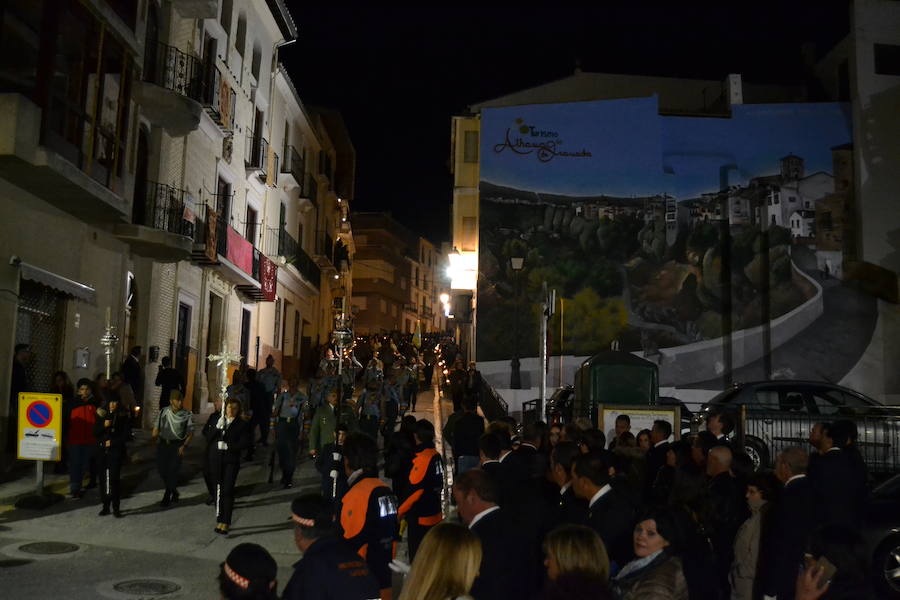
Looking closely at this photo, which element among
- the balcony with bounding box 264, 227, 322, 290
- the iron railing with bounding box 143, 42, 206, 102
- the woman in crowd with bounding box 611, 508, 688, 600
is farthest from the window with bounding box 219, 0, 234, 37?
the woman in crowd with bounding box 611, 508, 688, 600

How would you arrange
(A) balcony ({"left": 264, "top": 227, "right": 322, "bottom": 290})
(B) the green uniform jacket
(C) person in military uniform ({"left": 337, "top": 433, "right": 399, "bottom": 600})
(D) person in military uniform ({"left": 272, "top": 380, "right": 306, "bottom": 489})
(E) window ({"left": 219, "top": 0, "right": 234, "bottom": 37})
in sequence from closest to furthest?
(C) person in military uniform ({"left": 337, "top": 433, "right": 399, "bottom": 600}) → (B) the green uniform jacket → (D) person in military uniform ({"left": 272, "top": 380, "right": 306, "bottom": 489}) → (E) window ({"left": 219, "top": 0, "right": 234, "bottom": 37}) → (A) balcony ({"left": 264, "top": 227, "right": 322, "bottom": 290})

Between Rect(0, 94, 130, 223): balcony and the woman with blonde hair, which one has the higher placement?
Rect(0, 94, 130, 223): balcony

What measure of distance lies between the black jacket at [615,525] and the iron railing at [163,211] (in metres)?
17.4

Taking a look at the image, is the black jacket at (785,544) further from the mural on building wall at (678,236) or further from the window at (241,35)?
the mural on building wall at (678,236)

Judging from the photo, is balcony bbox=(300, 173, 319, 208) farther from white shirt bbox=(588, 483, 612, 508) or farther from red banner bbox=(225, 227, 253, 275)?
white shirt bbox=(588, 483, 612, 508)

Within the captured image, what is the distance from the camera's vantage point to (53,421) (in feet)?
40.1

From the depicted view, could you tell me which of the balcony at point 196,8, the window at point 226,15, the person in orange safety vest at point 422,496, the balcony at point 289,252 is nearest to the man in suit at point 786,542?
the person in orange safety vest at point 422,496

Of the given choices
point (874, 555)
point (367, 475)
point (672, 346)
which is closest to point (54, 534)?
point (367, 475)

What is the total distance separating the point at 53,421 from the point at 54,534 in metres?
1.87

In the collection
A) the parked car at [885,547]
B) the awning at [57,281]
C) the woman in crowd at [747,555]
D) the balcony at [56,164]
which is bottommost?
the parked car at [885,547]

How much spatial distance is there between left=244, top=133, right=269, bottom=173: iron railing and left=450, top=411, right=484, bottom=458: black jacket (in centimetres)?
1982

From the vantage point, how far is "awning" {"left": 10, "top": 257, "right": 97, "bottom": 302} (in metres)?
15.3

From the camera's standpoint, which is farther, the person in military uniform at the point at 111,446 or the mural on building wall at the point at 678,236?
the mural on building wall at the point at 678,236

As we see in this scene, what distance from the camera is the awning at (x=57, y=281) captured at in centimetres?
1529
